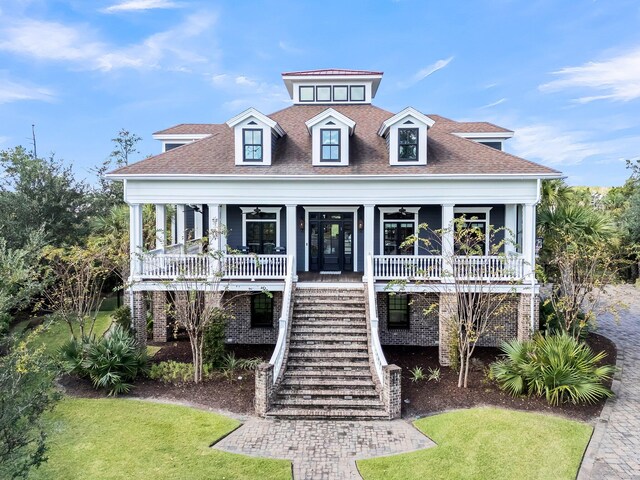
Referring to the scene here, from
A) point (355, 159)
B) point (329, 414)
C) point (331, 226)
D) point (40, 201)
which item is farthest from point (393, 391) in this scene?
point (40, 201)

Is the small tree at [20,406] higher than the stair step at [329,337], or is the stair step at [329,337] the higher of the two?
the small tree at [20,406]

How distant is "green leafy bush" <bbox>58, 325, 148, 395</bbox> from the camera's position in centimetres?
1197

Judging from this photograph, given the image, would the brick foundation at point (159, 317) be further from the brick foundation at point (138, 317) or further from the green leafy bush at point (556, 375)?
the green leafy bush at point (556, 375)

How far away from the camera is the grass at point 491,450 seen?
26.8ft

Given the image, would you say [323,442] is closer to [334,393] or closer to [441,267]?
[334,393]

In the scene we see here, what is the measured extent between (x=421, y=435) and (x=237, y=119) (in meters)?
12.9

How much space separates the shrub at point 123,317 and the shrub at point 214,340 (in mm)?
3369

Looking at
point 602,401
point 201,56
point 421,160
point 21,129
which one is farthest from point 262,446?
point 21,129

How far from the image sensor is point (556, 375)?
11.2 m

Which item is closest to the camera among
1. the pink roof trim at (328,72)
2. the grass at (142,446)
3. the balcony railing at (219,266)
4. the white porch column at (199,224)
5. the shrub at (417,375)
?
the grass at (142,446)

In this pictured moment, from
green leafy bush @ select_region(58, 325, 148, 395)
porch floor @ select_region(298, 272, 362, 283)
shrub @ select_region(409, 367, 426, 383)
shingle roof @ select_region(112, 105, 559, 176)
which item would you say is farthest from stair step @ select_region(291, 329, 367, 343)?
shingle roof @ select_region(112, 105, 559, 176)

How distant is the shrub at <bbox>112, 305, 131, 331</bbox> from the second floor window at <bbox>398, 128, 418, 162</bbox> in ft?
39.3

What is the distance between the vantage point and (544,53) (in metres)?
21.6

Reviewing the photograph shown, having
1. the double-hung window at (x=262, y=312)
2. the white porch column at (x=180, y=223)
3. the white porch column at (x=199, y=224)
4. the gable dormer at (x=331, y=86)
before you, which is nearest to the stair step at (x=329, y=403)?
the double-hung window at (x=262, y=312)
